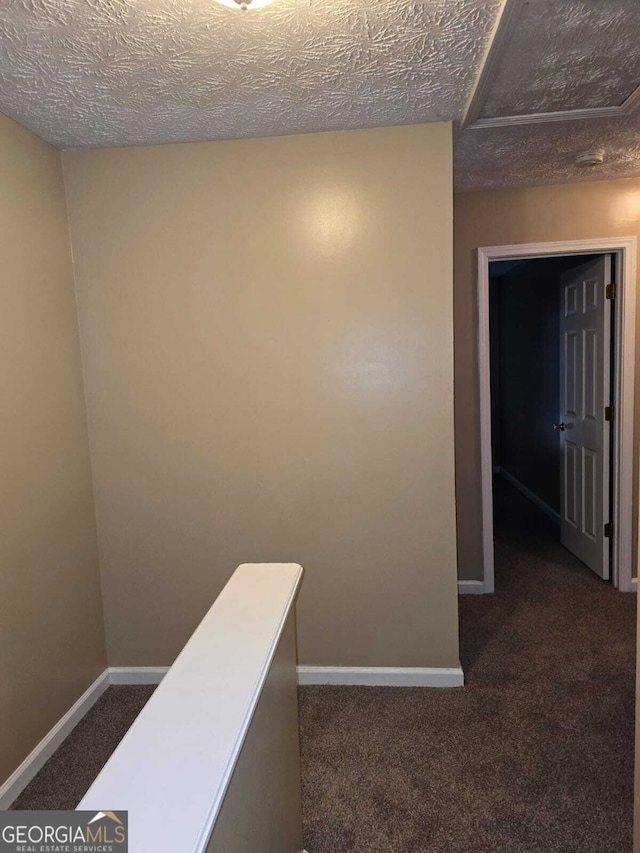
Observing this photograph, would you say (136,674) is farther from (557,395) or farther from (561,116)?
(557,395)

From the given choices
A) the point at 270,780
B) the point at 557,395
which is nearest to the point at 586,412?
the point at 557,395

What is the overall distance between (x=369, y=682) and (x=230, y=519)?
1.01 metres

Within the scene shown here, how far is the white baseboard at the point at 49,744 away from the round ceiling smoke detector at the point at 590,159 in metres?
3.45

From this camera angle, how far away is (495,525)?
15.8ft

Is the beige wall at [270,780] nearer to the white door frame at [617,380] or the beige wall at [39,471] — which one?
the beige wall at [39,471]

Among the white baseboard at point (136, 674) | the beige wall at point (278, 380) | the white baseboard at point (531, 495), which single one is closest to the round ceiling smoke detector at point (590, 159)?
the beige wall at point (278, 380)

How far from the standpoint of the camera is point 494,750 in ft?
7.04

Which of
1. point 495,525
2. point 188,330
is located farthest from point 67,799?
point 495,525

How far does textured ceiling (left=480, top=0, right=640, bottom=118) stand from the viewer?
157 cm

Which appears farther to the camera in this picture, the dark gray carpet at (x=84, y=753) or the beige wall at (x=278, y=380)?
the beige wall at (x=278, y=380)

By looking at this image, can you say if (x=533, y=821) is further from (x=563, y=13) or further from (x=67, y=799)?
(x=563, y=13)

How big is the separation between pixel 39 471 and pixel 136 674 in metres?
1.15

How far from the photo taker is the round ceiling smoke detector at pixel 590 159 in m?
2.72

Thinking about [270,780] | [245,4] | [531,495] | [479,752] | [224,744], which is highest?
[245,4]
